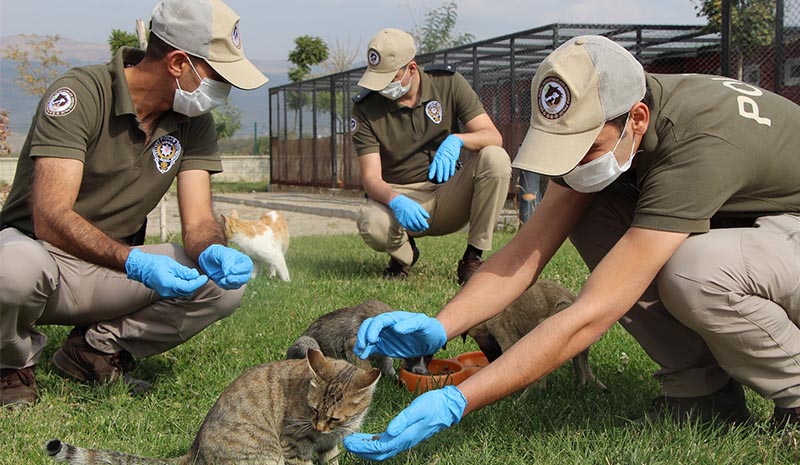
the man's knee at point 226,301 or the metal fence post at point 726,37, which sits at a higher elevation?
the metal fence post at point 726,37

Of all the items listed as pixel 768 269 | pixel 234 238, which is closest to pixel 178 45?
pixel 768 269

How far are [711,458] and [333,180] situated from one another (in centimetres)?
1633

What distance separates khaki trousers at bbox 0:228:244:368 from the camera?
132 inches

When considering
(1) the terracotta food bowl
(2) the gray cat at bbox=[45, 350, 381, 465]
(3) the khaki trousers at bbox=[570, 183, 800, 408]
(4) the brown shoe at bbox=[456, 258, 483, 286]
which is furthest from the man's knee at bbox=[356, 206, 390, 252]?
(3) the khaki trousers at bbox=[570, 183, 800, 408]

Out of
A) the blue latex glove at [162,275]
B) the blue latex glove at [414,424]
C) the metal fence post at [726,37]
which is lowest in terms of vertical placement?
the blue latex glove at [414,424]

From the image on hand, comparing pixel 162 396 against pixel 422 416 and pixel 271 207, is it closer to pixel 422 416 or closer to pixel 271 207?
pixel 422 416

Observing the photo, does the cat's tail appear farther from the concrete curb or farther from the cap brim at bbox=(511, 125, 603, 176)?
A: the concrete curb

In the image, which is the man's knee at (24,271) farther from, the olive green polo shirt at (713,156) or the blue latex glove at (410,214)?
the blue latex glove at (410,214)

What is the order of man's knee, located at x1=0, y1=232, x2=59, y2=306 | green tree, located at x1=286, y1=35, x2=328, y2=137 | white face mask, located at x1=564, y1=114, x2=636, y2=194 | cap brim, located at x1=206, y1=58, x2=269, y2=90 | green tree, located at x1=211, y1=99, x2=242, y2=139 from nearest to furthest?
1. white face mask, located at x1=564, y1=114, x2=636, y2=194
2. man's knee, located at x1=0, y1=232, x2=59, y2=306
3. cap brim, located at x1=206, y1=58, x2=269, y2=90
4. green tree, located at x1=286, y1=35, x2=328, y2=137
5. green tree, located at x1=211, y1=99, x2=242, y2=139

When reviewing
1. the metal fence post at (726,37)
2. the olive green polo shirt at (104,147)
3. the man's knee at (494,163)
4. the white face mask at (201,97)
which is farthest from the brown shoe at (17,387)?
the metal fence post at (726,37)

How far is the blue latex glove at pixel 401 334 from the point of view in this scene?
305 centimetres

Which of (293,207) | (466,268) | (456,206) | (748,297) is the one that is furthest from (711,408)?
(293,207)

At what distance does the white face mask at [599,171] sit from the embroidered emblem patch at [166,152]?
218 cm

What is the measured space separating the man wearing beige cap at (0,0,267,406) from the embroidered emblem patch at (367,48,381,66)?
90.1 inches
